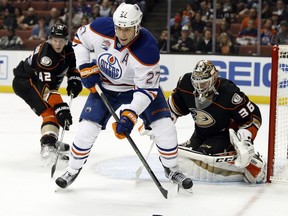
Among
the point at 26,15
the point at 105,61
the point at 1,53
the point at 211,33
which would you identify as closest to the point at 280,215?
the point at 105,61

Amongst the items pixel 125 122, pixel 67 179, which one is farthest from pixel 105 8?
pixel 125 122

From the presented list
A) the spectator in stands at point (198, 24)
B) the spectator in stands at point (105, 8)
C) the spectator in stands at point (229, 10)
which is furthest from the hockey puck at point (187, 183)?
the spectator in stands at point (105, 8)

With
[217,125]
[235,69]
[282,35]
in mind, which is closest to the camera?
[217,125]

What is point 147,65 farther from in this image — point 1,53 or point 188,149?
point 1,53

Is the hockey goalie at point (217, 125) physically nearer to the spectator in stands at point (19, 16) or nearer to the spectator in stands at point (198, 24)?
the spectator in stands at point (198, 24)

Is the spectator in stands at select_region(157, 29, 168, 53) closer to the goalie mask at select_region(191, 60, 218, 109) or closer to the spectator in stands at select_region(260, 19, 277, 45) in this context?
the spectator in stands at select_region(260, 19, 277, 45)

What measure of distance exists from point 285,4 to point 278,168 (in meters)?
4.73

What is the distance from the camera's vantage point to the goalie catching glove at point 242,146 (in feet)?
12.9

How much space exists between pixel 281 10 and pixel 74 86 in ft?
15.3

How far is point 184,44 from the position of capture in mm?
8750

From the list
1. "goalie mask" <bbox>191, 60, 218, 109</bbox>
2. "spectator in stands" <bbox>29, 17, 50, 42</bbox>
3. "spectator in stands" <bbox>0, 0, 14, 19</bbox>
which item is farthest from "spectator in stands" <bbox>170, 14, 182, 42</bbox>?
"goalie mask" <bbox>191, 60, 218, 109</bbox>

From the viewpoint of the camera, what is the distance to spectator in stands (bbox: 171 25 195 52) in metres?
8.70

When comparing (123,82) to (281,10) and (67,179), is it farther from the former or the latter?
(281,10)

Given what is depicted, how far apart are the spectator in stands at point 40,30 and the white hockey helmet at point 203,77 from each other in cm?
610
